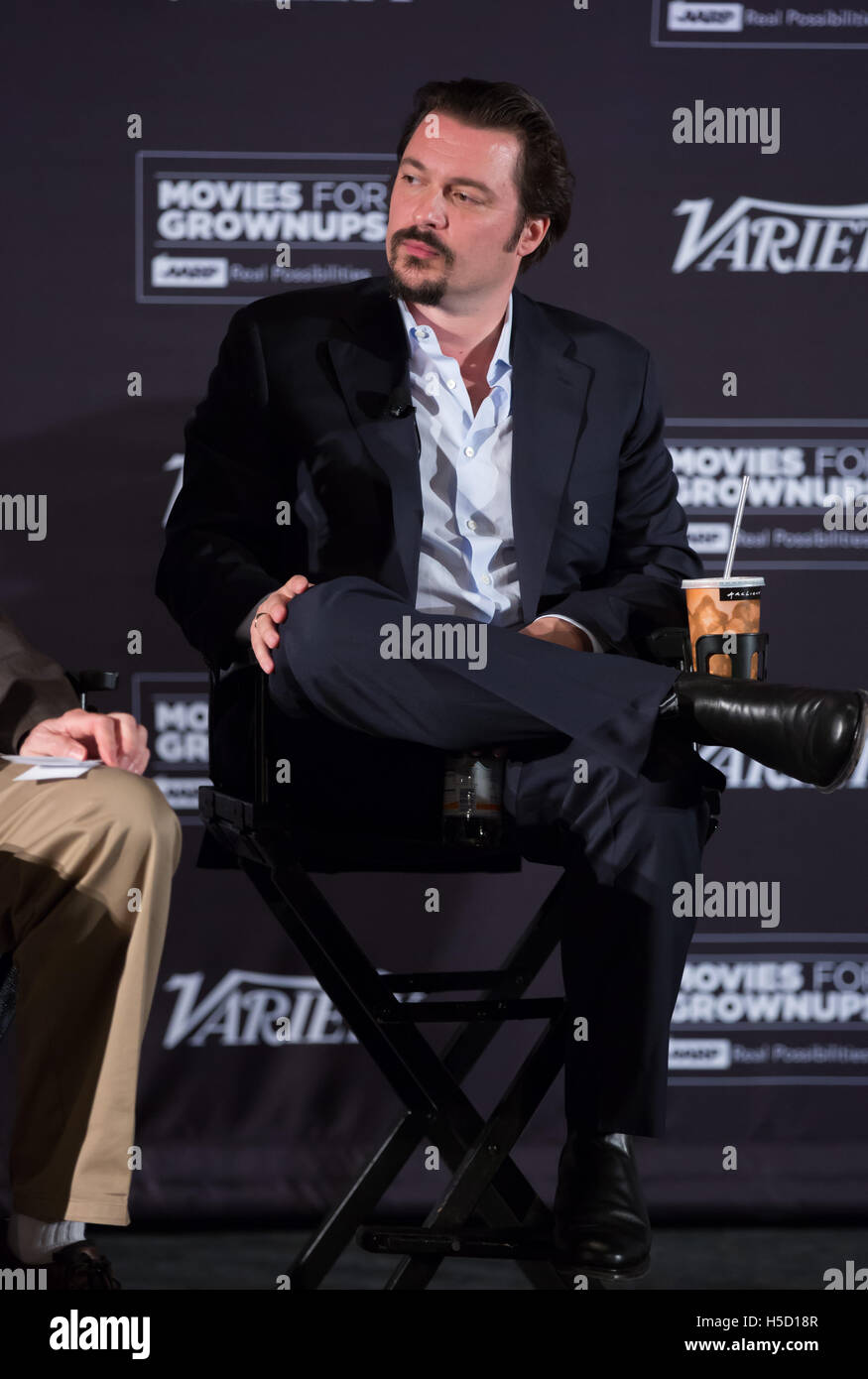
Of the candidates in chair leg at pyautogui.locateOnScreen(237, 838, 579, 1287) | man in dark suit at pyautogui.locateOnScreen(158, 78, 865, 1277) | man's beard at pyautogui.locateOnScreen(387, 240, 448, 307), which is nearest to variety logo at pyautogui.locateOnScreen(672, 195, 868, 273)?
man in dark suit at pyautogui.locateOnScreen(158, 78, 865, 1277)

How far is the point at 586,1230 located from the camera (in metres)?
1.98

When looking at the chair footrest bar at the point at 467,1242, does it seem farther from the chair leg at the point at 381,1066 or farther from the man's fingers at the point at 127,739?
the man's fingers at the point at 127,739

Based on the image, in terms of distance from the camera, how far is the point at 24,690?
7.00 feet

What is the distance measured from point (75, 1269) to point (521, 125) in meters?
2.00

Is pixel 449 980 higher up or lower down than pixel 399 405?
lower down

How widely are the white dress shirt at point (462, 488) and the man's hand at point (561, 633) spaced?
5.1 inches

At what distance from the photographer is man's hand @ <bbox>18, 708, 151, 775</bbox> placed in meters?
2.06

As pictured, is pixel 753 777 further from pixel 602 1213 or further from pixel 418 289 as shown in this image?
pixel 602 1213

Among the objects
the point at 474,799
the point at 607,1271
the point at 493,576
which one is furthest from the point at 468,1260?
the point at 493,576

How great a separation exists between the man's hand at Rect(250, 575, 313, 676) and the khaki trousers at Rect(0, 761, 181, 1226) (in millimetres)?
310

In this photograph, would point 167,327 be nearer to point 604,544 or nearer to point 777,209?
point 604,544

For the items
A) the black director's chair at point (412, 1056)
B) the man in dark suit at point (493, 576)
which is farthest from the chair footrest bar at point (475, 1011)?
the man in dark suit at point (493, 576)

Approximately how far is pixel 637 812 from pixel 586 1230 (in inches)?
21.8

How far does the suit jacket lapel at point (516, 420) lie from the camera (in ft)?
8.21
